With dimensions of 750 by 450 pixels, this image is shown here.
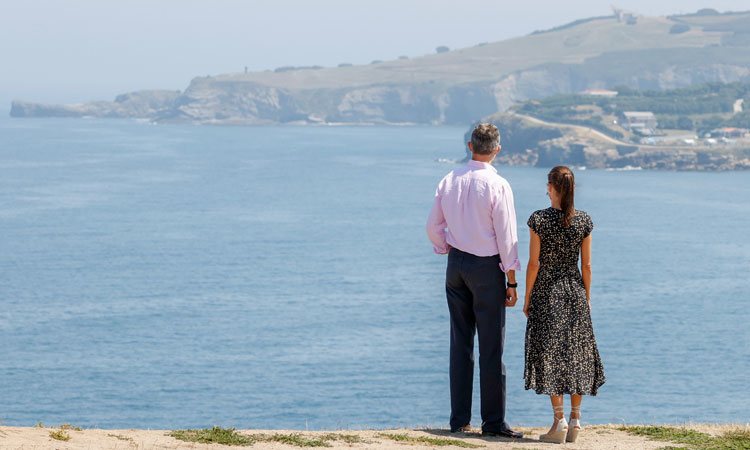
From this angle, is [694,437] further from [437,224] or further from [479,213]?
[437,224]

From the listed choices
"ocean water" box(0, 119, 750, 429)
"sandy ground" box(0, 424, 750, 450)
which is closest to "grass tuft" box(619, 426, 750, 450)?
"sandy ground" box(0, 424, 750, 450)

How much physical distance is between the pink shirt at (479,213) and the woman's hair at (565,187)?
1.34 feet

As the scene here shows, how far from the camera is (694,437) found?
11078 mm

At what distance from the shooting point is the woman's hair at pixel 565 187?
34.2 feet

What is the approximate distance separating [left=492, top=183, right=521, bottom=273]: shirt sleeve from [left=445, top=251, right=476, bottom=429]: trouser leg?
382 mm

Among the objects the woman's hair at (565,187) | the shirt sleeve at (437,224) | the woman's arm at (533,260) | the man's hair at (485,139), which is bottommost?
the woman's arm at (533,260)

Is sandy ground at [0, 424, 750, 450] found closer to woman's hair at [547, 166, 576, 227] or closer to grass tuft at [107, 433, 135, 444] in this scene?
grass tuft at [107, 433, 135, 444]

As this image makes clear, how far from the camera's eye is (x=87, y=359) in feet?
211

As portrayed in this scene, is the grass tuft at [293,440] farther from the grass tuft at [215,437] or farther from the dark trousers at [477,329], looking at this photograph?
the dark trousers at [477,329]

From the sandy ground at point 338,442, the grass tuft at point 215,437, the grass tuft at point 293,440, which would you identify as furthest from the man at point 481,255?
the grass tuft at point 215,437

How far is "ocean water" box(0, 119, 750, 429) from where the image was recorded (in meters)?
56.8

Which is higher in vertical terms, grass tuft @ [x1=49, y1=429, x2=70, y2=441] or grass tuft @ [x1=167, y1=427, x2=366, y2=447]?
grass tuft @ [x1=49, y1=429, x2=70, y2=441]

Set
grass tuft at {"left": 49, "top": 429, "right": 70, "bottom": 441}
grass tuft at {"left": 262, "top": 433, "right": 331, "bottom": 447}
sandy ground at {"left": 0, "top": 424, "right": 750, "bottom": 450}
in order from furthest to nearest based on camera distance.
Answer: grass tuft at {"left": 262, "top": 433, "right": 331, "bottom": 447}
grass tuft at {"left": 49, "top": 429, "right": 70, "bottom": 441}
sandy ground at {"left": 0, "top": 424, "right": 750, "bottom": 450}

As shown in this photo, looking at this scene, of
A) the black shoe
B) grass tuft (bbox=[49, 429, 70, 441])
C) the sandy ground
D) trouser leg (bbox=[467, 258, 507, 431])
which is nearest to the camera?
the sandy ground
